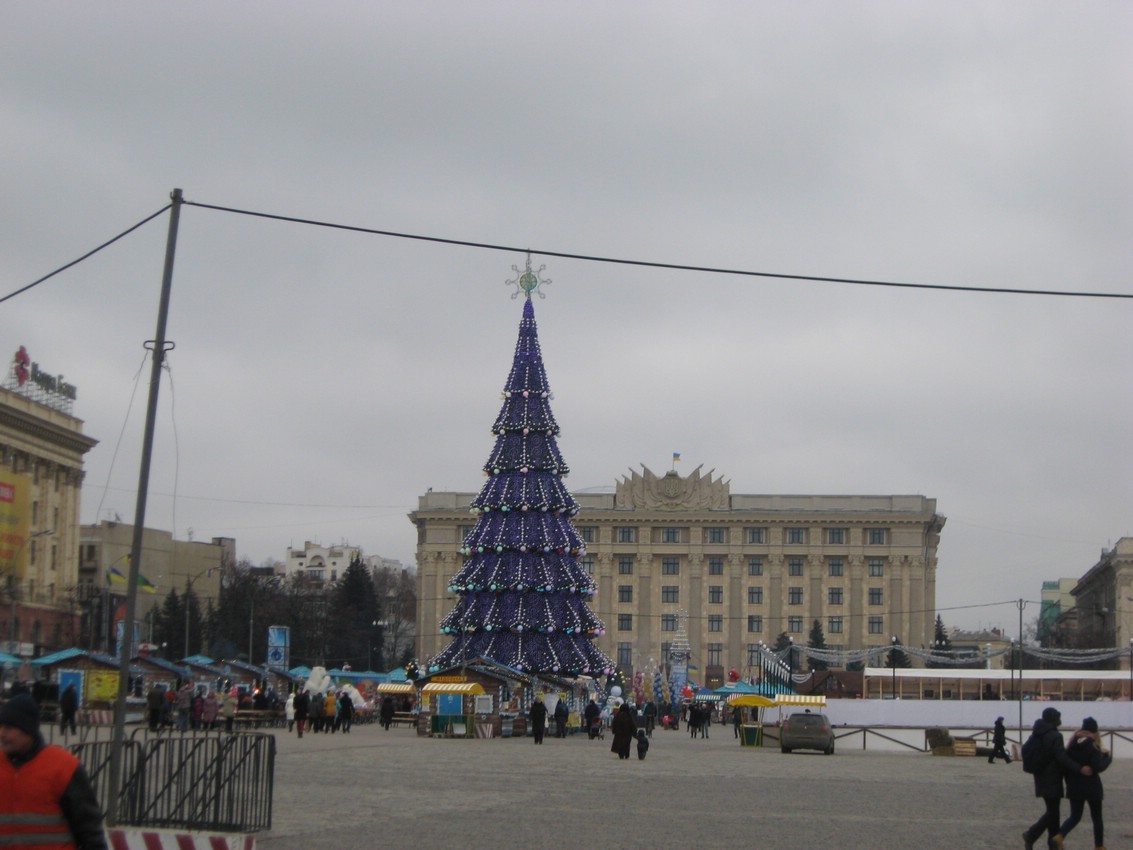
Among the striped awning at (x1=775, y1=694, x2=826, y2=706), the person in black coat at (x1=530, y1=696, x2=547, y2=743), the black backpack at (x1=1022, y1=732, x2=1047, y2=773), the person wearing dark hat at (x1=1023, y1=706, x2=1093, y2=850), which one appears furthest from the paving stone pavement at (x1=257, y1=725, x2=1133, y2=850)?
the striped awning at (x1=775, y1=694, x2=826, y2=706)

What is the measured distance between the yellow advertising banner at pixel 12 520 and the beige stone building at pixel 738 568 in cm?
5314

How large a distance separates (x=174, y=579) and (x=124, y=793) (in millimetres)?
123349

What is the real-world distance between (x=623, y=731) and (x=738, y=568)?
96633 millimetres

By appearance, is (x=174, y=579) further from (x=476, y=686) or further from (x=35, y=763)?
(x=35, y=763)

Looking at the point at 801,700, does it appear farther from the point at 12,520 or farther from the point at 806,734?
the point at 12,520

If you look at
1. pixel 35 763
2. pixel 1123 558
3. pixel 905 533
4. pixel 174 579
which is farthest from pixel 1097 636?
pixel 35 763

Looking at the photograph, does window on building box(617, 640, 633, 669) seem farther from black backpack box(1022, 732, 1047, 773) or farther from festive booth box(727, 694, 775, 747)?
black backpack box(1022, 732, 1047, 773)

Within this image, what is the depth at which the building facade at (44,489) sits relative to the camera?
303 ft

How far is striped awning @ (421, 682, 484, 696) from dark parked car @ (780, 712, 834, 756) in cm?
899

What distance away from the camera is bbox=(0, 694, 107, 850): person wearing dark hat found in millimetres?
7582

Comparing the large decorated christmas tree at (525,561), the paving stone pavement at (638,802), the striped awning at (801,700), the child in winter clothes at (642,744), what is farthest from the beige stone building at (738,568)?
the child in winter clothes at (642,744)

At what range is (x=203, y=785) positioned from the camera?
1661 centimetres

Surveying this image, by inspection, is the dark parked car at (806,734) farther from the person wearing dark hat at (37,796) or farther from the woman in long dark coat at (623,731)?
the person wearing dark hat at (37,796)

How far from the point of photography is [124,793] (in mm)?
16875
